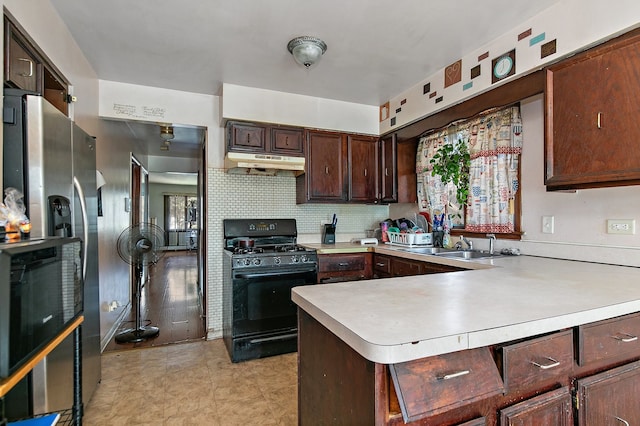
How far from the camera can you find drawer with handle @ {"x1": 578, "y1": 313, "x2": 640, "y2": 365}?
1.07 meters

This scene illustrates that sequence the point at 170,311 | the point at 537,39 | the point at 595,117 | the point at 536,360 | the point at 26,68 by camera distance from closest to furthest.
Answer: the point at 536,360
the point at 595,117
the point at 26,68
the point at 537,39
the point at 170,311

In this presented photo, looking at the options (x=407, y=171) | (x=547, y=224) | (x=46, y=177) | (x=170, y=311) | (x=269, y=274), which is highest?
(x=407, y=171)

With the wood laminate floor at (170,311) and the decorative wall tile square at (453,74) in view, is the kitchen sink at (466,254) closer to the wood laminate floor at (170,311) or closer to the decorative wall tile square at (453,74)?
the decorative wall tile square at (453,74)

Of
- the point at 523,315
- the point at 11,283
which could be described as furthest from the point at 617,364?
the point at 11,283

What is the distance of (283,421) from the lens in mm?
1927

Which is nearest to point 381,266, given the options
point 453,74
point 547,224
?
point 547,224

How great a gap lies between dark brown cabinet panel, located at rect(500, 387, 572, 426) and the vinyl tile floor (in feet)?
4.50

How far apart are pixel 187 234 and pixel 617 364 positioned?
12.2 metres

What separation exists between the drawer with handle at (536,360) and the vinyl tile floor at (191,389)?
1.44m

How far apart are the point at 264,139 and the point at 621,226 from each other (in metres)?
2.76

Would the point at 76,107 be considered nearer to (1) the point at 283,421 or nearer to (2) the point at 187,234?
(1) the point at 283,421

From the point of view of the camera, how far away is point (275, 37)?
7.56 ft

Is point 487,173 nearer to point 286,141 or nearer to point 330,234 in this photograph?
point 330,234

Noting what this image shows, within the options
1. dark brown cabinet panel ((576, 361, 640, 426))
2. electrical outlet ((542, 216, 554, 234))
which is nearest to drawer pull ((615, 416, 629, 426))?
dark brown cabinet panel ((576, 361, 640, 426))
